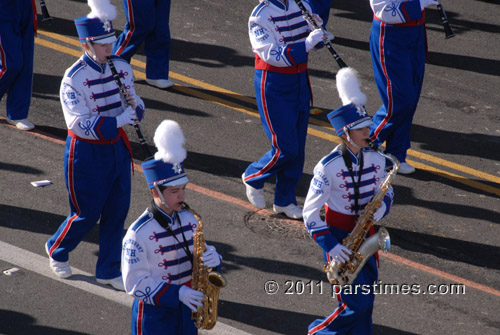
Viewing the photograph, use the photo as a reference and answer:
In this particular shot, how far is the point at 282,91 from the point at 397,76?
5.94 ft

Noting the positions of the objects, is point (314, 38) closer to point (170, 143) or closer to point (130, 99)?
point (130, 99)

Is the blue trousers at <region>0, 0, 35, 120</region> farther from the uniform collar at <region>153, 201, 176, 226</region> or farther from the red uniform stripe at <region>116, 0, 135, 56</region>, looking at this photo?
the uniform collar at <region>153, 201, 176, 226</region>

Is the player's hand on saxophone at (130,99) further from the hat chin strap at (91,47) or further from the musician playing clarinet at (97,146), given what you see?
the hat chin strap at (91,47)

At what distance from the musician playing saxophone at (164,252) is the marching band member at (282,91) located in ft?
9.72

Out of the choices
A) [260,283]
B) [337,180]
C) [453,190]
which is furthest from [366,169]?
[453,190]

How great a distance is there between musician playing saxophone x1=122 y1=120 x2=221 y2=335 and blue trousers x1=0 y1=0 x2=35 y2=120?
504 centimetres

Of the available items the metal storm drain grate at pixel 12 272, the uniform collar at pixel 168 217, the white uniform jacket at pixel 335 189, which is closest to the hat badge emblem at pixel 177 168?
the uniform collar at pixel 168 217

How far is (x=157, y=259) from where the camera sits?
20.4ft

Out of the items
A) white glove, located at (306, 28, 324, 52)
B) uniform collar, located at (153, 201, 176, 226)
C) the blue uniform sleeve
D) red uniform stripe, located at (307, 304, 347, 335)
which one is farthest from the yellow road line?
uniform collar, located at (153, 201, 176, 226)

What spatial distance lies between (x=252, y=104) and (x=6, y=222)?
13.2ft

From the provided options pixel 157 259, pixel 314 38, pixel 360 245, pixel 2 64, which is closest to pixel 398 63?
pixel 314 38

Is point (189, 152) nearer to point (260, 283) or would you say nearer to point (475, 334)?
point (260, 283)

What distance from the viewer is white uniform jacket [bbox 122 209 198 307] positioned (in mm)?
6105

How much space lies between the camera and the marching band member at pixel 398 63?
1013 centimetres
